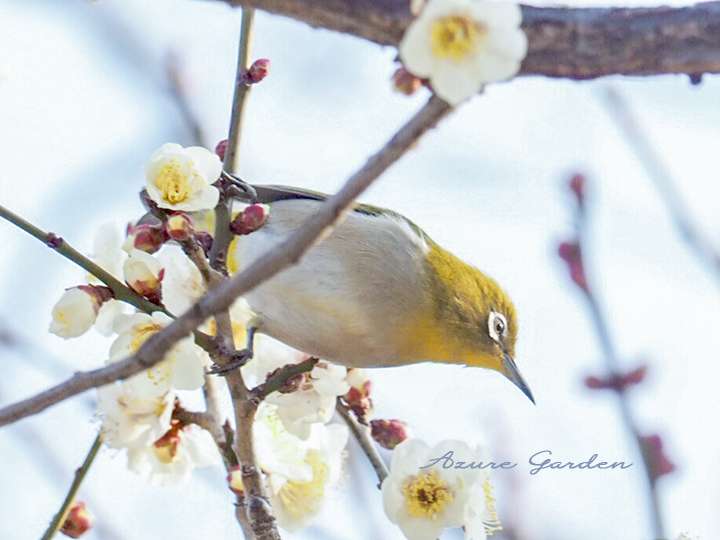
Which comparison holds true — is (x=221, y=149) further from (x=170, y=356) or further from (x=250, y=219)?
(x=170, y=356)

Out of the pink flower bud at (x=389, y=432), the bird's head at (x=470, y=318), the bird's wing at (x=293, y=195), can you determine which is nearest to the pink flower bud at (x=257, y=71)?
the pink flower bud at (x=389, y=432)

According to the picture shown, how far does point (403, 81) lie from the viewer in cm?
240

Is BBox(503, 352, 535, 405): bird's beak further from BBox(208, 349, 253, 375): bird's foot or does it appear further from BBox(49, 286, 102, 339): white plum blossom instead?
BBox(49, 286, 102, 339): white plum blossom

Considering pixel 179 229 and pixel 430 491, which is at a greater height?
pixel 179 229

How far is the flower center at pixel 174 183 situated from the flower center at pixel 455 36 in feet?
3.24

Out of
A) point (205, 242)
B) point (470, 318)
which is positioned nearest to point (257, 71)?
point (205, 242)

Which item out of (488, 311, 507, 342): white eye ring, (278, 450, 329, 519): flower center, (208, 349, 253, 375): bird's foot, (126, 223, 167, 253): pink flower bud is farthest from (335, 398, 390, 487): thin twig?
(488, 311, 507, 342): white eye ring

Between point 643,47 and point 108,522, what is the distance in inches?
132

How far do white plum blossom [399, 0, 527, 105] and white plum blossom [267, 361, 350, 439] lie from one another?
140 cm

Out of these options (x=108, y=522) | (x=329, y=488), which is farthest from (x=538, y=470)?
(x=108, y=522)

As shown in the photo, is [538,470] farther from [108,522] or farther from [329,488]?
[108,522]

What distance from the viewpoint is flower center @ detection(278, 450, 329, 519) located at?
3.45 meters

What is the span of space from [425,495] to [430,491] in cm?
2

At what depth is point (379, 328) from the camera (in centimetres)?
455
